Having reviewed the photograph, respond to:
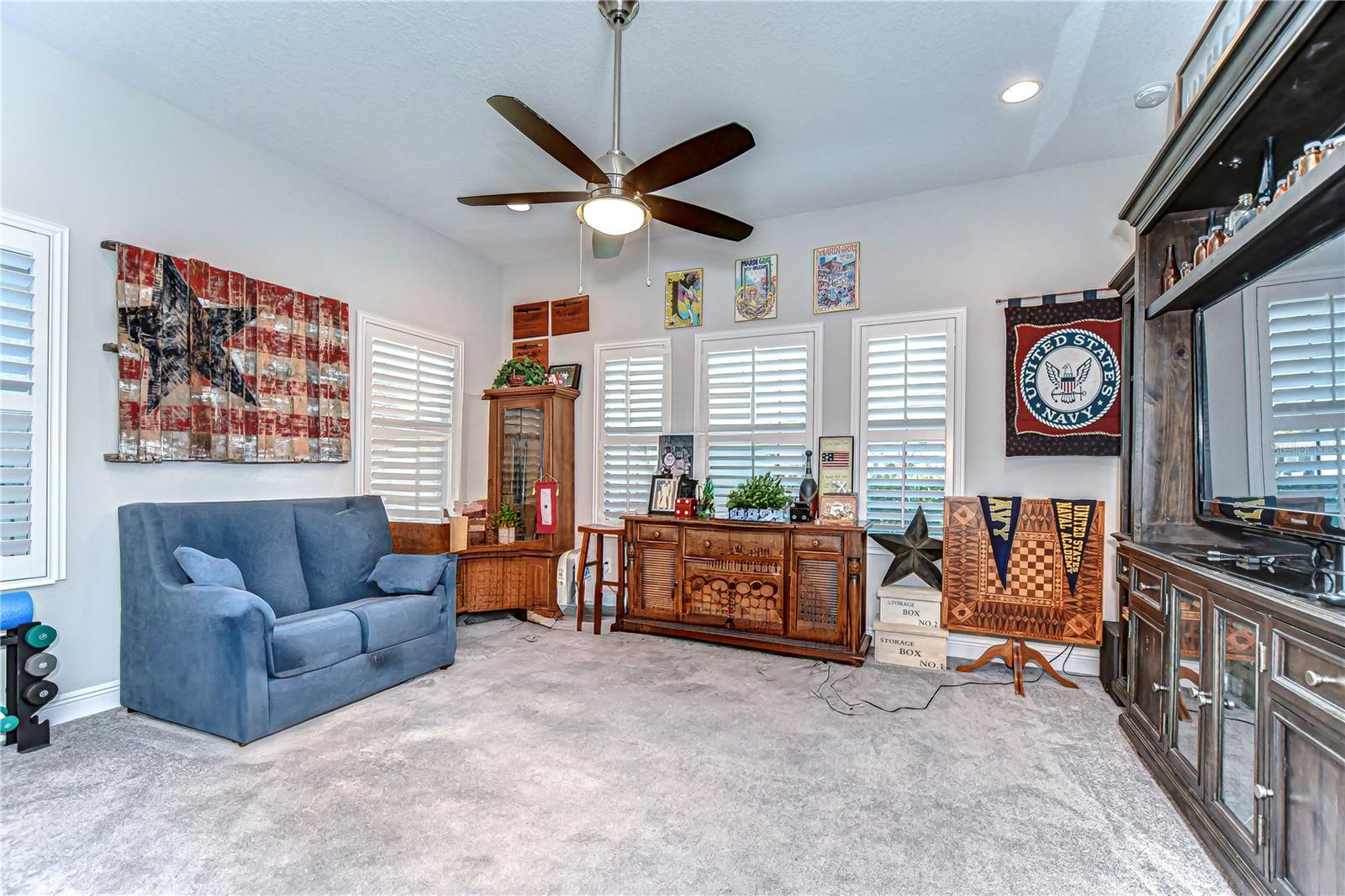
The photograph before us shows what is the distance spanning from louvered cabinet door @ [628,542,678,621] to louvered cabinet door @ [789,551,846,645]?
857 millimetres

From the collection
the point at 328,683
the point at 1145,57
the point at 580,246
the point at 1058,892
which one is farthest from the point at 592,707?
the point at 1145,57

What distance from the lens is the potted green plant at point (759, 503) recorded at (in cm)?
400

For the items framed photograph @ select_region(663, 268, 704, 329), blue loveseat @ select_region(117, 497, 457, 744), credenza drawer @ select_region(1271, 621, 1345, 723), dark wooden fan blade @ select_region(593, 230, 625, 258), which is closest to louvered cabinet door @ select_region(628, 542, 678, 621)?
blue loveseat @ select_region(117, 497, 457, 744)

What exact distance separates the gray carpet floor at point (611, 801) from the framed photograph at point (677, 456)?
1871mm

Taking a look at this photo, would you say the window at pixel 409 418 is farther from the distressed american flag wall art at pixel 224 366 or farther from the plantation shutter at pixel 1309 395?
the plantation shutter at pixel 1309 395

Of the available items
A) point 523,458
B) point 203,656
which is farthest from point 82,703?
point 523,458

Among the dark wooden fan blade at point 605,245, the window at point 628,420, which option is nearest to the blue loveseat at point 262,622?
the window at point 628,420

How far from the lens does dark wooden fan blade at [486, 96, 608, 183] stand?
88.6 inches

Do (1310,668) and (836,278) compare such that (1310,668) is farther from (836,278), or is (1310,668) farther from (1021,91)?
(836,278)

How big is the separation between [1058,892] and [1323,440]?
153 centimetres

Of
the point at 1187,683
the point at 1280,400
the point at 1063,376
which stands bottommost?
the point at 1187,683

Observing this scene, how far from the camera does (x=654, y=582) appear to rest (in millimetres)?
4277

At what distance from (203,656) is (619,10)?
10.7 feet

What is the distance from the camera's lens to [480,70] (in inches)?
114
